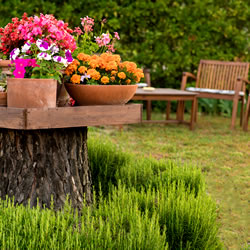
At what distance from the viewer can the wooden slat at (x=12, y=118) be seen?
1.96 metres

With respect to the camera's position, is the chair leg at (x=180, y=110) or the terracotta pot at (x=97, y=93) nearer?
the terracotta pot at (x=97, y=93)

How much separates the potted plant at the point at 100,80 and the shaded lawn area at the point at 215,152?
902mm

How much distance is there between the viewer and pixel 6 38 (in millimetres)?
2369

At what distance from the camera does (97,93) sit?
7.45 ft

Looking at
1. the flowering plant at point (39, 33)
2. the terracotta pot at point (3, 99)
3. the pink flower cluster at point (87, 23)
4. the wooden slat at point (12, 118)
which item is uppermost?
the pink flower cluster at point (87, 23)

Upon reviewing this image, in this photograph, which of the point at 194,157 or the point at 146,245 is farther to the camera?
the point at 194,157

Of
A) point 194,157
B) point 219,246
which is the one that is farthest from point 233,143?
point 219,246

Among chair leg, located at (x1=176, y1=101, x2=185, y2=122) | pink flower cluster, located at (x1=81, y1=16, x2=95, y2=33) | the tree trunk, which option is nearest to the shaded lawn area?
chair leg, located at (x1=176, y1=101, x2=185, y2=122)

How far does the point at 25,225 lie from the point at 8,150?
594 mm

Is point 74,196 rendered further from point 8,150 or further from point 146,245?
point 146,245

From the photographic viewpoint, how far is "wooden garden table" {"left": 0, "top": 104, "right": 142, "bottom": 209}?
2250 mm

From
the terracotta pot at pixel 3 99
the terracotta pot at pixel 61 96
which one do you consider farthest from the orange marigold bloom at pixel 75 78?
the terracotta pot at pixel 3 99

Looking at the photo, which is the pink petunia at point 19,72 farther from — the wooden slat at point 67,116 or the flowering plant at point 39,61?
the wooden slat at point 67,116

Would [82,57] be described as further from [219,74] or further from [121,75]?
[219,74]
